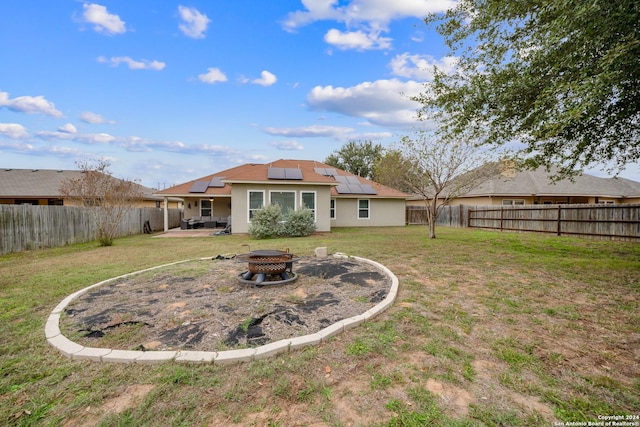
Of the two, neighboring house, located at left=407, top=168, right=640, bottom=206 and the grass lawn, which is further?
neighboring house, located at left=407, top=168, right=640, bottom=206

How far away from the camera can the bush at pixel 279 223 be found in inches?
506

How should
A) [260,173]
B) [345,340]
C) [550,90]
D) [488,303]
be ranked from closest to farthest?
[345,340]
[488,303]
[550,90]
[260,173]

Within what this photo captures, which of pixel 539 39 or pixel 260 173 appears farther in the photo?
pixel 260 173

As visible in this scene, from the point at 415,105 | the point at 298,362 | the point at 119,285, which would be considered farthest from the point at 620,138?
the point at 119,285

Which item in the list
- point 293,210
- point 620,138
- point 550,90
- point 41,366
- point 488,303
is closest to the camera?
point 41,366

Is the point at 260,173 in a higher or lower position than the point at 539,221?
higher

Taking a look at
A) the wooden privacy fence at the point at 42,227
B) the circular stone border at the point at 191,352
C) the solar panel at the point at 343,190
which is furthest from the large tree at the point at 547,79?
the wooden privacy fence at the point at 42,227

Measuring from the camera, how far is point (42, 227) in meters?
10.0

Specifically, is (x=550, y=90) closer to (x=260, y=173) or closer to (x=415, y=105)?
(x=415, y=105)

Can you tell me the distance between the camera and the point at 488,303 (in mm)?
4109

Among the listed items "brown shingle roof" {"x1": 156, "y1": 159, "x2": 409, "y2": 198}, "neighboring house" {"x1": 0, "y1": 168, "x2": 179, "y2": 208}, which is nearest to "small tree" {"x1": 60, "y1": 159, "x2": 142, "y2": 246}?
"brown shingle roof" {"x1": 156, "y1": 159, "x2": 409, "y2": 198}

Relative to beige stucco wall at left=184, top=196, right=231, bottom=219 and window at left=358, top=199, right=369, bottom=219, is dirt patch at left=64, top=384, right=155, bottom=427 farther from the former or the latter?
beige stucco wall at left=184, top=196, right=231, bottom=219

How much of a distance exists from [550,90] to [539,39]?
1669 millimetres

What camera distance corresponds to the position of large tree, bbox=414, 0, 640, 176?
14.4ft
